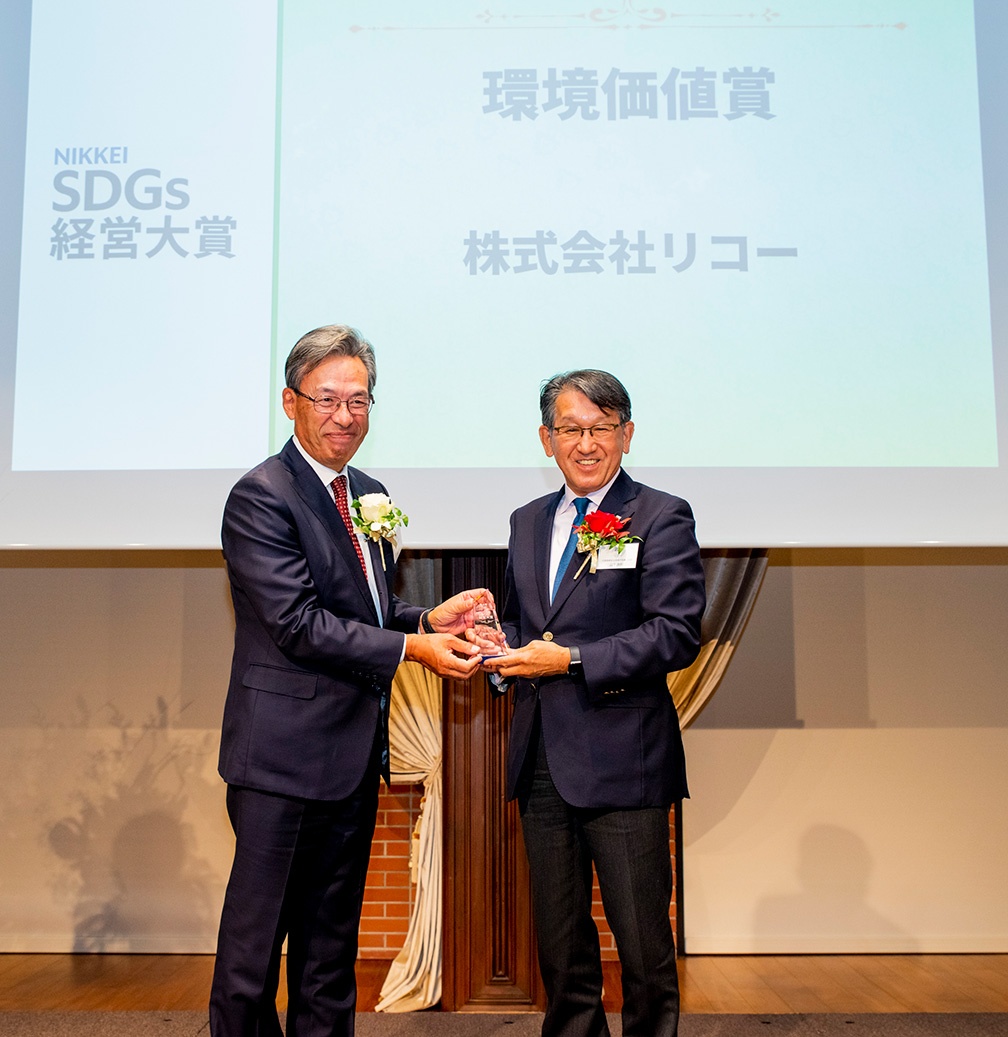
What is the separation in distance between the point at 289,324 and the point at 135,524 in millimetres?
781

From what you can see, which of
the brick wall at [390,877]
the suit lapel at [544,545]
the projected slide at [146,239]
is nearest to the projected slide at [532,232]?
the projected slide at [146,239]

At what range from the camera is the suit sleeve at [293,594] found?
76.7 inches

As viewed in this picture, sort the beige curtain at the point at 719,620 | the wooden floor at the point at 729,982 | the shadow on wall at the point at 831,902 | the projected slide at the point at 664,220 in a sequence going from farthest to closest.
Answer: the shadow on wall at the point at 831,902 → the beige curtain at the point at 719,620 → the wooden floor at the point at 729,982 → the projected slide at the point at 664,220

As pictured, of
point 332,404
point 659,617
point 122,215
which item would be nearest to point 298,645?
point 332,404

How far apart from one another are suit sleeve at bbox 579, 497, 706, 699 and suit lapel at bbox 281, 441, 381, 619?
21.1 inches

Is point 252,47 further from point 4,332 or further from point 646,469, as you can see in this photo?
point 646,469

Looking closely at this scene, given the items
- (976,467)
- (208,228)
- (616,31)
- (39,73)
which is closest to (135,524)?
(208,228)

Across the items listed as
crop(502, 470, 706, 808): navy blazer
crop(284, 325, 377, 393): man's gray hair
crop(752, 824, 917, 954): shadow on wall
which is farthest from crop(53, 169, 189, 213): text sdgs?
crop(752, 824, 917, 954): shadow on wall

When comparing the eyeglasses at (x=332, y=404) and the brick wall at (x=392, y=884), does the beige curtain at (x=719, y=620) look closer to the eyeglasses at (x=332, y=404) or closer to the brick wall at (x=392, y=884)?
the brick wall at (x=392, y=884)

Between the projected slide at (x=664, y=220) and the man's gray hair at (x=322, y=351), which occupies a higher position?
the projected slide at (x=664, y=220)

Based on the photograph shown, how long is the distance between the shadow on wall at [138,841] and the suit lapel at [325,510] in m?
2.44

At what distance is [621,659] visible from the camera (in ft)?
6.67

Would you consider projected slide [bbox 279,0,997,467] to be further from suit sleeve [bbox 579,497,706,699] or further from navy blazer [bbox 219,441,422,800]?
navy blazer [bbox 219,441,422,800]

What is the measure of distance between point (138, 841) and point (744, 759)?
107 inches
